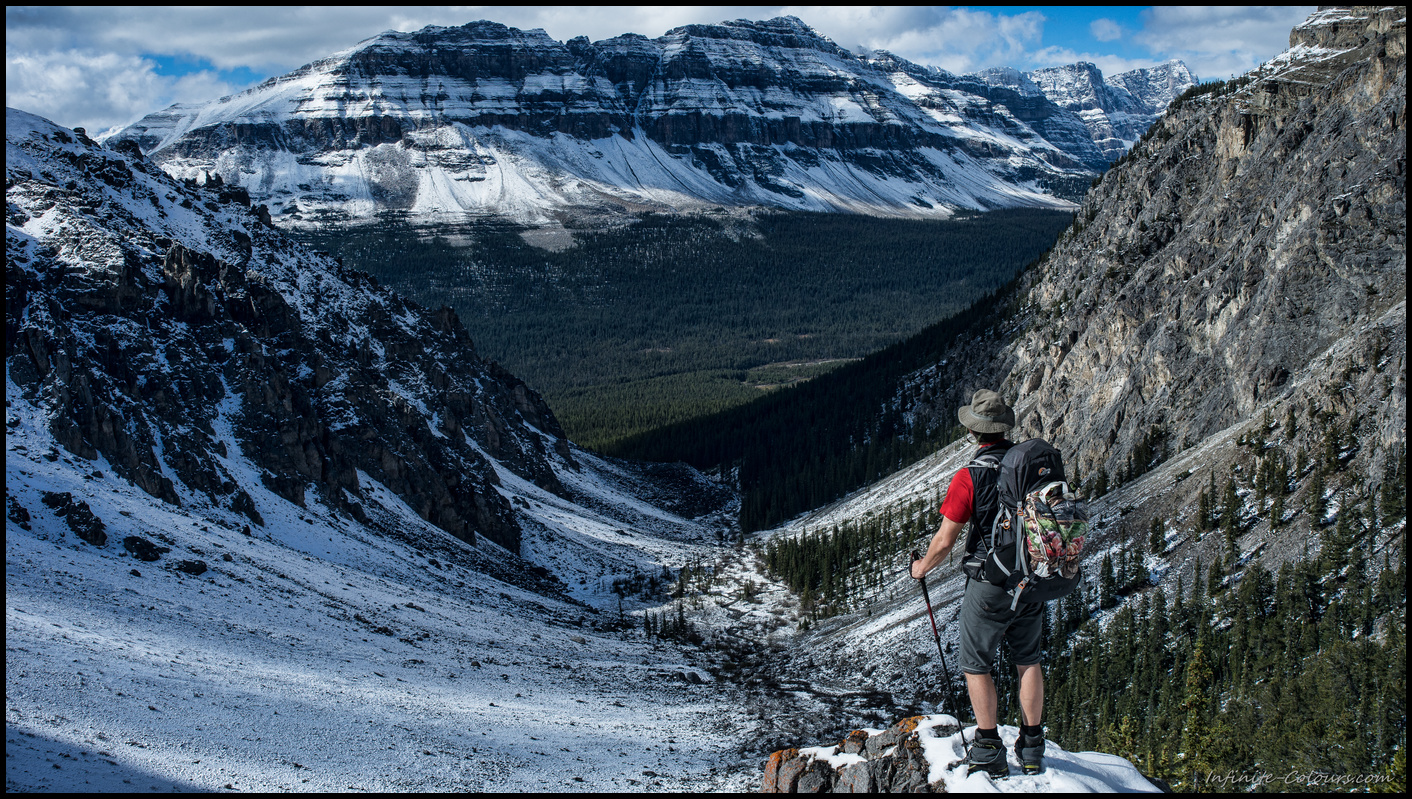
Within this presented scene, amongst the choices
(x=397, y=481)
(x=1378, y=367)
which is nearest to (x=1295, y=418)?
(x=1378, y=367)

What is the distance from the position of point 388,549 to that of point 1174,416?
206ft

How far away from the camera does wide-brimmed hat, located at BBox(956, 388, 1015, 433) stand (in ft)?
48.7

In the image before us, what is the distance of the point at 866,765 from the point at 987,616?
505 centimetres

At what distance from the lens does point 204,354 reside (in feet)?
258

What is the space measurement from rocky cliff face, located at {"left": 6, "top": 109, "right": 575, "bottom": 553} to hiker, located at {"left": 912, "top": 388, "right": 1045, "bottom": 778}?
60774 mm

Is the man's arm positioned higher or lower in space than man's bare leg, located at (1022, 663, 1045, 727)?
higher

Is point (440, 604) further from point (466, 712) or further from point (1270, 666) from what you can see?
point (1270, 666)

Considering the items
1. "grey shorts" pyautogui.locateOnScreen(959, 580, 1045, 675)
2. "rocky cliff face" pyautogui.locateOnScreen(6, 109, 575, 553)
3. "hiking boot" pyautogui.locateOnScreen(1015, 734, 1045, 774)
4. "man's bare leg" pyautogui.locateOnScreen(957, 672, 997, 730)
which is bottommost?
"hiking boot" pyautogui.locateOnScreen(1015, 734, 1045, 774)

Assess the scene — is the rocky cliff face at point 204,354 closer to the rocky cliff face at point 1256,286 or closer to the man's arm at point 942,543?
the rocky cliff face at point 1256,286

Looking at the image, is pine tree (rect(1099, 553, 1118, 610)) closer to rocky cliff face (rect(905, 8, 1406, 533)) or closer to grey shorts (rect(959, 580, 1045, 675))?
rocky cliff face (rect(905, 8, 1406, 533))

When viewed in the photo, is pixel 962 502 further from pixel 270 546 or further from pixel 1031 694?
pixel 270 546

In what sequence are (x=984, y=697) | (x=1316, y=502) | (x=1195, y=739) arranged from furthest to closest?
(x=1316, y=502) → (x=1195, y=739) → (x=984, y=697)

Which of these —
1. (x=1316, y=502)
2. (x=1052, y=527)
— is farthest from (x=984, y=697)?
(x=1316, y=502)

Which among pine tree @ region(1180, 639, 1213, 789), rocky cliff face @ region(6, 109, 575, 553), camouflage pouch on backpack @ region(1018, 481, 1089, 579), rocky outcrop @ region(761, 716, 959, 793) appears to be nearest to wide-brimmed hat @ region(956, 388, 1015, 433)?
camouflage pouch on backpack @ region(1018, 481, 1089, 579)
